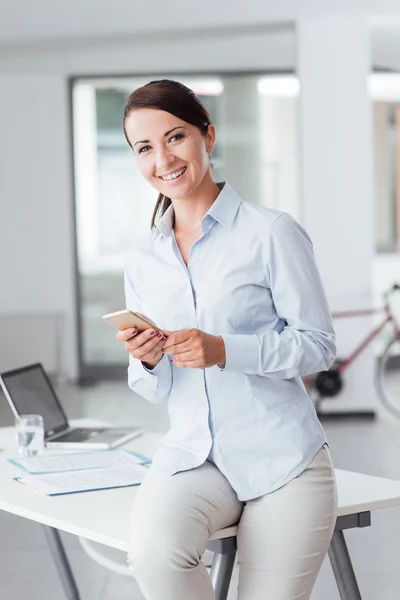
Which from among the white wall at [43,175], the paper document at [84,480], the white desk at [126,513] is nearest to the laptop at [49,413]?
the paper document at [84,480]

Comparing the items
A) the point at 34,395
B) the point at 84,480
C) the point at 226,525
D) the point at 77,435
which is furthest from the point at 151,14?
the point at 226,525

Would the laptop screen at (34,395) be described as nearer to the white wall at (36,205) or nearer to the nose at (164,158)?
the nose at (164,158)

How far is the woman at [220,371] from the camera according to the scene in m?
1.77

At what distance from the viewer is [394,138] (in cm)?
970

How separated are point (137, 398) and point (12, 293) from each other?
178cm

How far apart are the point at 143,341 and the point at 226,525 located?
1.30ft

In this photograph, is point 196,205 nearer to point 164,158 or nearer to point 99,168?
point 164,158

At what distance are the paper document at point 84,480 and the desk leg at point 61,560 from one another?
62 cm

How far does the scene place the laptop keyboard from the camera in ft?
8.82

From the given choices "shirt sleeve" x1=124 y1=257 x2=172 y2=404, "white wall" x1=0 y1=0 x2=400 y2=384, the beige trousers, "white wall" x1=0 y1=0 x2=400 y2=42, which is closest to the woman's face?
"shirt sleeve" x1=124 y1=257 x2=172 y2=404

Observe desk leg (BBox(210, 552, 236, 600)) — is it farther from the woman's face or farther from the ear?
the ear

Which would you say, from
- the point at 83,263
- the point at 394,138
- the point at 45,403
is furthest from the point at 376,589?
the point at 394,138

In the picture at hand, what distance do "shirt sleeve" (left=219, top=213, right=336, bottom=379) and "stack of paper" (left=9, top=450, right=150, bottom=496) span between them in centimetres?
51

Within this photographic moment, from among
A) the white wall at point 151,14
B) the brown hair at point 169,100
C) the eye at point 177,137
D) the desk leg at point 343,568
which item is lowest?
the desk leg at point 343,568
